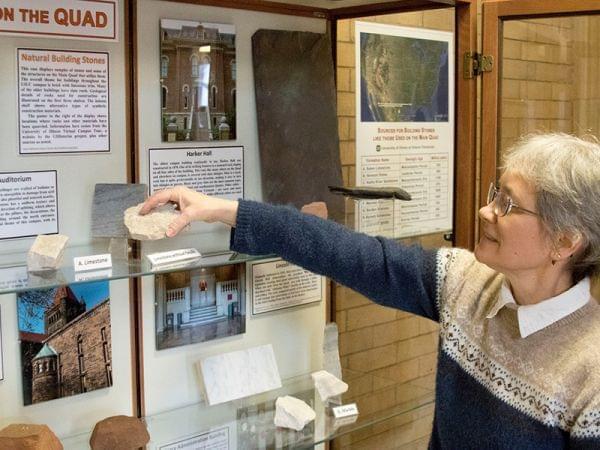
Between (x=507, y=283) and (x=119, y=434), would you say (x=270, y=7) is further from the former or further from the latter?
(x=119, y=434)

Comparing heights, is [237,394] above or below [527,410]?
below

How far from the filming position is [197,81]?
180cm

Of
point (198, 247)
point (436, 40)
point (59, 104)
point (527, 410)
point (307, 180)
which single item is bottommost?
point (527, 410)

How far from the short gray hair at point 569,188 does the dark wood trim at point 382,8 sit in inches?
25.6

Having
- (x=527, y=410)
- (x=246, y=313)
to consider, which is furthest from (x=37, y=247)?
(x=527, y=410)

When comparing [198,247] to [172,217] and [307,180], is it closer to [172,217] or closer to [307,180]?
[172,217]

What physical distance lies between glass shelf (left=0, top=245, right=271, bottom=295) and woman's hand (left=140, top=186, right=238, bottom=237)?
115mm

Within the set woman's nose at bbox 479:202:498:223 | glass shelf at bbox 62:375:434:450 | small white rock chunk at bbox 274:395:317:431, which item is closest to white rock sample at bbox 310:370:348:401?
glass shelf at bbox 62:375:434:450

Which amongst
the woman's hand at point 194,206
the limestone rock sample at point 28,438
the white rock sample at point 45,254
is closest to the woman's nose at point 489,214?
the woman's hand at point 194,206

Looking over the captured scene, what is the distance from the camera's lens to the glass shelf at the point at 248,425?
1798 mm

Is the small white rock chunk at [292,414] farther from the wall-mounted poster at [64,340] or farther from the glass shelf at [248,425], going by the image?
the wall-mounted poster at [64,340]

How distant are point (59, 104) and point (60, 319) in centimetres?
43

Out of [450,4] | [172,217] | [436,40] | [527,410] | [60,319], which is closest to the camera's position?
[527,410]

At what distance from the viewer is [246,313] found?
1.99 m
